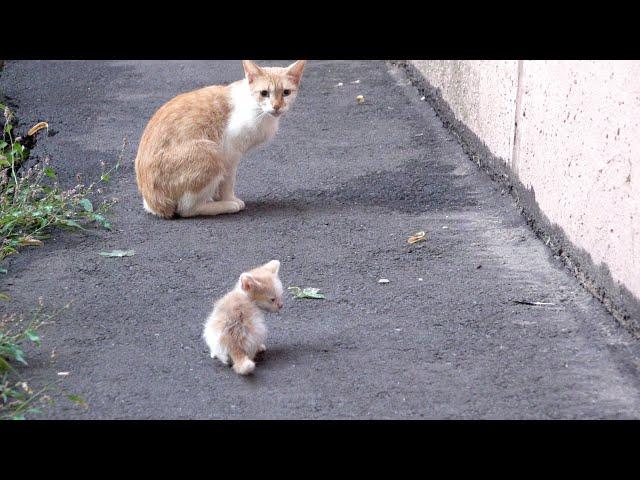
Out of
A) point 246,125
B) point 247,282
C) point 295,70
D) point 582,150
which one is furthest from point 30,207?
point 582,150

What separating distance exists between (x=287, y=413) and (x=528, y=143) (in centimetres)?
310

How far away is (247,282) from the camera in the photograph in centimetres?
392

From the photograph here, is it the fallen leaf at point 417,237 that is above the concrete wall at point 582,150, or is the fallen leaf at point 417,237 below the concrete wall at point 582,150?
below

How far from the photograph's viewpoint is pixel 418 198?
6246 millimetres

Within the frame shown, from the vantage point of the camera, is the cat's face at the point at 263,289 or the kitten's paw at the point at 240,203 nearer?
the cat's face at the point at 263,289

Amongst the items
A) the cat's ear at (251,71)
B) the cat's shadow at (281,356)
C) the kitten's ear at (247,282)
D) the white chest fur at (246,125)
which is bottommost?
the cat's shadow at (281,356)

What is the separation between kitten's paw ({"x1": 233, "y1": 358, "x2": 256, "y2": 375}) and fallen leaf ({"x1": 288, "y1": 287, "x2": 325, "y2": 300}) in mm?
971

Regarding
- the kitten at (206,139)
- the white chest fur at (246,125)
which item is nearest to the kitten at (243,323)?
the kitten at (206,139)

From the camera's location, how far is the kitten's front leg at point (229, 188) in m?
5.94

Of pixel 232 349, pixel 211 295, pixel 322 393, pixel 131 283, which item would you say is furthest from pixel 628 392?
pixel 131 283

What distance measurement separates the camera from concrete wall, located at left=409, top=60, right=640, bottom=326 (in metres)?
4.01

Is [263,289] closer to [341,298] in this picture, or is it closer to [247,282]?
[247,282]

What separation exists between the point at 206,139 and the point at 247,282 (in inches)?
83.0

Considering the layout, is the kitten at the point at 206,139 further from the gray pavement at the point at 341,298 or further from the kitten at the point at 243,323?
the kitten at the point at 243,323
